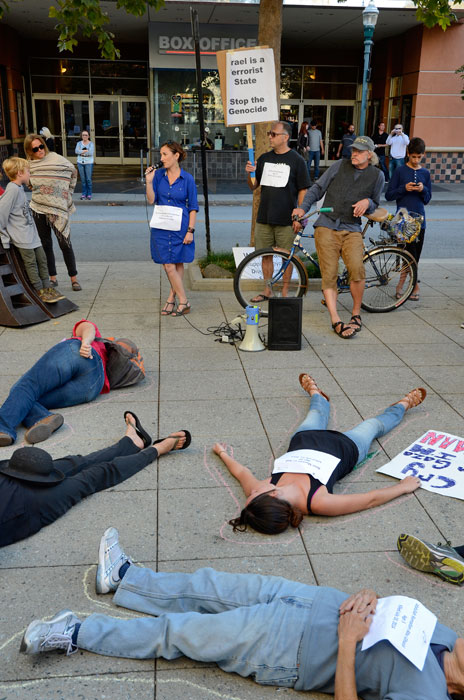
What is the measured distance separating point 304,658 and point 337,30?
84.9 feet

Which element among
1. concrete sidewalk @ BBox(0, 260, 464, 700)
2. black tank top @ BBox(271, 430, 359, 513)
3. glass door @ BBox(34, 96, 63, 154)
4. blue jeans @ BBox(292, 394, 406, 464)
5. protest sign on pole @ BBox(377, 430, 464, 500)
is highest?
glass door @ BBox(34, 96, 63, 154)

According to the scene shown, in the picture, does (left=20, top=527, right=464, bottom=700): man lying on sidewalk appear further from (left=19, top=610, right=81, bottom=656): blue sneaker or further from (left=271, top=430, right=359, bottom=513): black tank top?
(left=271, top=430, right=359, bottom=513): black tank top

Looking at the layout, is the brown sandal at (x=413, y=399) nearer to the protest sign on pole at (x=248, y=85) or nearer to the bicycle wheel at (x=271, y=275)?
the bicycle wheel at (x=271, y=275)

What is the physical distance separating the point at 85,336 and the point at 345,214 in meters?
3.34

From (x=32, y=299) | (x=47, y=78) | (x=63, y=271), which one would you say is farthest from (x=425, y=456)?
(x=47, y=78)

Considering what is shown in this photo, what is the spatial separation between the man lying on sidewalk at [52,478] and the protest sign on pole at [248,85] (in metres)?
5.33

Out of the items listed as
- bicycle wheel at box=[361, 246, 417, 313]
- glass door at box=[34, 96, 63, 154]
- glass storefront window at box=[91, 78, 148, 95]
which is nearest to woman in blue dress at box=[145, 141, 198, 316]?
bicycle wheel at box=[361, 246, 417, 313]

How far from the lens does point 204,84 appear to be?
84.8 feet

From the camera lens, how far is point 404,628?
2562mm

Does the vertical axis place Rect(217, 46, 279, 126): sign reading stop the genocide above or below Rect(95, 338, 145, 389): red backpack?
above

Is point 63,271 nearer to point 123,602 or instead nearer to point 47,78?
point 123,602

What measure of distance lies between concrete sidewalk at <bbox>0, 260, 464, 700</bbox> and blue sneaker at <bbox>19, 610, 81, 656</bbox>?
9cm

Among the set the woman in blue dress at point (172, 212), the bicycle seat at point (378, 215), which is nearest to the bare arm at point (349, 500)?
the bicycle seat at point (378, 215)

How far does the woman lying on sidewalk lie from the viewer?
3629 millimetres
